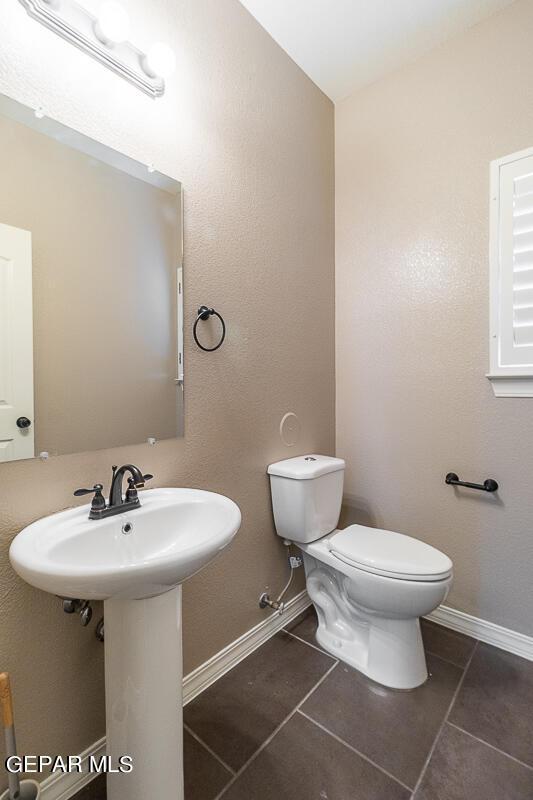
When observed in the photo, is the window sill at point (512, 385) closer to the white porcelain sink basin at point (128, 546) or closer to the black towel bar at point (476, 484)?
the black towel bar at point (476, 484)

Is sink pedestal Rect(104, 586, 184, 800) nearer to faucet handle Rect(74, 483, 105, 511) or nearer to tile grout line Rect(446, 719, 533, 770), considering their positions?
faucet handle Rect(74, 483, 105, 511)

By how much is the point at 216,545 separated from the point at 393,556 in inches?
33.5

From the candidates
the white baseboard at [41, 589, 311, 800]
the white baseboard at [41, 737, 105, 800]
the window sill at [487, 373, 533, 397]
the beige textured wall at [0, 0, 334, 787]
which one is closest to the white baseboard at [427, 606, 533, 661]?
the white baseboard at [41, 589, 311, 800]

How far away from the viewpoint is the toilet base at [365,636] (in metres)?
1.35

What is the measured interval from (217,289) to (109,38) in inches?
28.9

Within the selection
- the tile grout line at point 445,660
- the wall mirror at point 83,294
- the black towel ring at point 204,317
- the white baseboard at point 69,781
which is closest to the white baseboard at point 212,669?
the white baseboard at point 69,781

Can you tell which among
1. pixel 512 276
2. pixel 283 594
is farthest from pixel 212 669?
pixel 512 276

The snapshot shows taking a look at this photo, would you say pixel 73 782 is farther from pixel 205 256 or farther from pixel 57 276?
pixel 205 256

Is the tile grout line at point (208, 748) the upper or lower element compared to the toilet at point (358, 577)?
lower

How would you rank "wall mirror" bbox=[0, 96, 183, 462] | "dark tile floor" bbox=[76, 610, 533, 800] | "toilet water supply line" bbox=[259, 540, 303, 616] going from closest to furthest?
1. "wall mirror" bbox=[0, 96, 183, 462]
2. "dark tile floor" bbox=[76, 610, 533, 800]
3. "toilet water supply line" bbox=[259, 540, 303, 616]

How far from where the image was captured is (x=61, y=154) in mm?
969

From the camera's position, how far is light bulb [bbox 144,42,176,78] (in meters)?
1.07

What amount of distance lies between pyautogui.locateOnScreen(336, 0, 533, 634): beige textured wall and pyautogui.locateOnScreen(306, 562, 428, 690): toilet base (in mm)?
463

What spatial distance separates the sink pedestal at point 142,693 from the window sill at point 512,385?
147 cm
